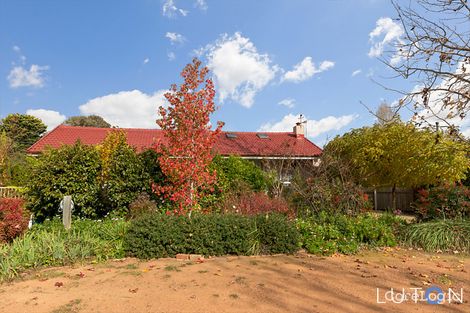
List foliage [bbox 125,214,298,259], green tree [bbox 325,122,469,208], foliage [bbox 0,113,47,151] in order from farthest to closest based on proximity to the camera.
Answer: foliage [bbox 0,113,47,151] → green tree [bbox 325,122,469,208] → foliage [bbox 125,214,298,259]

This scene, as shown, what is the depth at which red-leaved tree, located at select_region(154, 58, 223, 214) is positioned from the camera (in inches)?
316

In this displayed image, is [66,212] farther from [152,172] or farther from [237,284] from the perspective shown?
[237,284]

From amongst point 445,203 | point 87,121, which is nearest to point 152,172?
point 445,203

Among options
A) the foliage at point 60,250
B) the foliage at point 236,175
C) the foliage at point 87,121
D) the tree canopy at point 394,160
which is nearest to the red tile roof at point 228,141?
the tree canopy at point 394,160

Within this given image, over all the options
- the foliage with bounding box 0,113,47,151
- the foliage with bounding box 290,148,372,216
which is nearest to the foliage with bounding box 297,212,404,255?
the foliage with bounding box 290,148,372,216

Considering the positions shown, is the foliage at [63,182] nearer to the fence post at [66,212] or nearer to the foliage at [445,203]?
the fence post at [66,212]

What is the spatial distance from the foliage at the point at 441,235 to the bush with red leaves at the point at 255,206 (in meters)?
2.72

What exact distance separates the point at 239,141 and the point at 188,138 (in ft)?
39.7

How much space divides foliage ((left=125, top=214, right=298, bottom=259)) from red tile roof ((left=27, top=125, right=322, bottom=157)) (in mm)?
10265

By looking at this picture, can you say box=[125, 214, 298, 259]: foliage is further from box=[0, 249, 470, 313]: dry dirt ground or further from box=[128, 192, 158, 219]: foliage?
box=[128, 192, 158, 219]: foliage

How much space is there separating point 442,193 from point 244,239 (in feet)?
17.6

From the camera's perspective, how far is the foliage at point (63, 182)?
8992 mm

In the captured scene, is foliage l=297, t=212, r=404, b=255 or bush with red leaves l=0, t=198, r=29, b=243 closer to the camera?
foliage l=297, t=212, r=404, b=255

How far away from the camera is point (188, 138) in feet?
26.7
